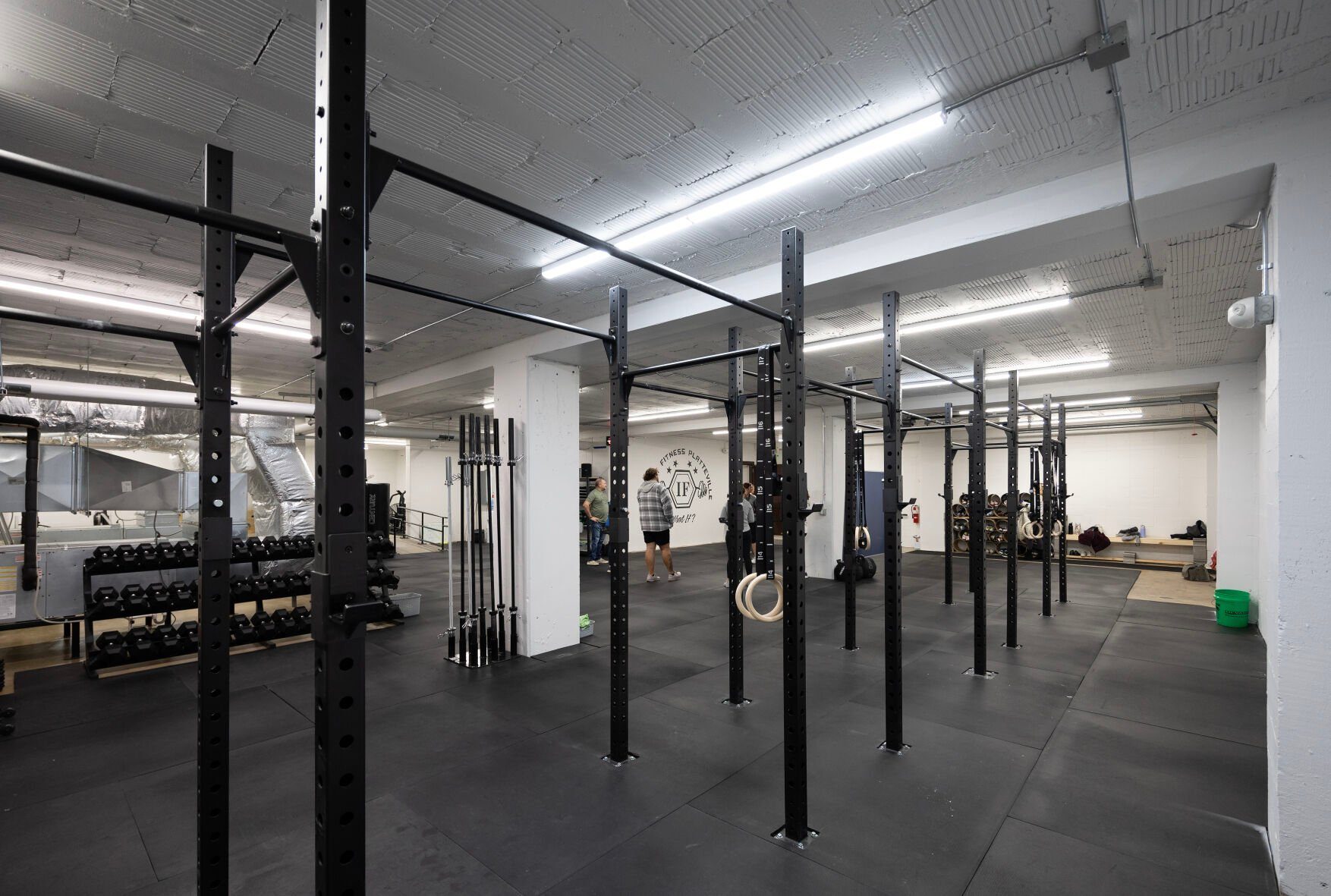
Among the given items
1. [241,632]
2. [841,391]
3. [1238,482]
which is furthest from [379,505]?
[1238,482]

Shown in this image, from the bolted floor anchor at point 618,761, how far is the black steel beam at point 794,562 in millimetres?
914

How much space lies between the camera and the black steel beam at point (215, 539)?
1507 mm

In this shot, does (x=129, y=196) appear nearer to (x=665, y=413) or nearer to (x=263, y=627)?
(x=263, y=627)

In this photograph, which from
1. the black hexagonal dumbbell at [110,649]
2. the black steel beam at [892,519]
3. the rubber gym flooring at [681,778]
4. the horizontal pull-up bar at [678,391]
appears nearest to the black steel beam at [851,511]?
the rubber gym flooring at [681,778]

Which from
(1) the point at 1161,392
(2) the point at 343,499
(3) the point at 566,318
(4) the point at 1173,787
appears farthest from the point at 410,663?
(1) the point at 1161,392

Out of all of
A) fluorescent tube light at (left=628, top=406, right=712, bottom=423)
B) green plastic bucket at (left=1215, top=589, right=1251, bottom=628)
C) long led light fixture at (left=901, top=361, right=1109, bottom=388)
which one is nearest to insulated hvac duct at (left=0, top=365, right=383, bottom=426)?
fluorescent tube light at (left=628, top=406, right=712, bottom=423)

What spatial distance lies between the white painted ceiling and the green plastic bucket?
408cm

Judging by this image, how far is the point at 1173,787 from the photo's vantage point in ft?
9.14

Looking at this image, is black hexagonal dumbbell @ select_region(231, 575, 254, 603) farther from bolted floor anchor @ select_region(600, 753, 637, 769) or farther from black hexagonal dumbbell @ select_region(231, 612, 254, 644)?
bolted floor anchor @ select_region(600, 753, 637, 769)

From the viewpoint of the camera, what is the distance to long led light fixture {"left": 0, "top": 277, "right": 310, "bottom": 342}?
394 cm

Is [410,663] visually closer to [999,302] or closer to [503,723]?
[503,723]

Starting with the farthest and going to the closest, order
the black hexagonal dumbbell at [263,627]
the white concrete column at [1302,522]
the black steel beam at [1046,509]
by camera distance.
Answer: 1. the black steel beam at [1046,509]
2. the black hexagonal dumbbell at [263,627]
3. the white concrete column at [1302,522]

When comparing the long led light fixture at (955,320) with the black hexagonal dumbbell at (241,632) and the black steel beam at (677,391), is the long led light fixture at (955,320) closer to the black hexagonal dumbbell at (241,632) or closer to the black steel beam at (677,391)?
the black steel beam at (677,391)

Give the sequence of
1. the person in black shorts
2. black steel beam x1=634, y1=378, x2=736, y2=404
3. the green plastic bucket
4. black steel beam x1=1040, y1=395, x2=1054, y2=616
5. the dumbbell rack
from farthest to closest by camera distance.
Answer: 1. the person in black shorts
2. black steel beam x1=1040, y1=395, x2=1054, y2=616
3. the green plastic bucket
4. the dumbbell rack
5. black steel beam x1=634, y1=378, x2=736, y2=404
